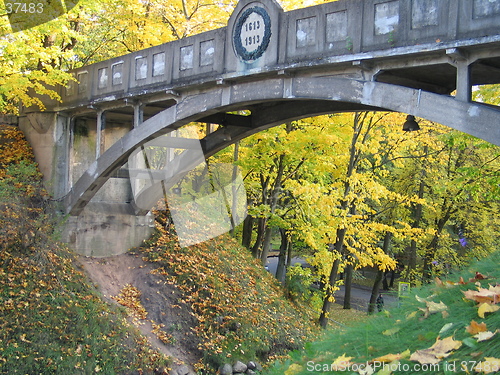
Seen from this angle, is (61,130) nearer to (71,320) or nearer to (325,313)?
(71,320)

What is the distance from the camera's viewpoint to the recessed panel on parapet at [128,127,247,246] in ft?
38.6

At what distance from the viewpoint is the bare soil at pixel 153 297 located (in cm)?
1112

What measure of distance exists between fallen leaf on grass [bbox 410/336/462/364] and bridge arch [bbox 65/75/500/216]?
3.00m

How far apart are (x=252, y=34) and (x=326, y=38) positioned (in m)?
1.59

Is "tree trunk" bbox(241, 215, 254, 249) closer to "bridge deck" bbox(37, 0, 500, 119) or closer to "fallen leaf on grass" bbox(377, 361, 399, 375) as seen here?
"bridge deck" bbox(37, 0, 500, 119)

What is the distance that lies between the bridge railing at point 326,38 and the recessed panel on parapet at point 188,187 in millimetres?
1542

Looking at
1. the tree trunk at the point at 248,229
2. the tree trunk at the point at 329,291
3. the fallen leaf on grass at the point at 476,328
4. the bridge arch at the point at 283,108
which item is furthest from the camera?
the tree trunk at the point at 248,229

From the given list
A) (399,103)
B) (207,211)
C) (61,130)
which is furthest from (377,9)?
(207,211)

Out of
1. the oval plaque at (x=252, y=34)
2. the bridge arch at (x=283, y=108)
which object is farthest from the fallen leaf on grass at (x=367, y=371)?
the oval plaque at (x=252, y=34)

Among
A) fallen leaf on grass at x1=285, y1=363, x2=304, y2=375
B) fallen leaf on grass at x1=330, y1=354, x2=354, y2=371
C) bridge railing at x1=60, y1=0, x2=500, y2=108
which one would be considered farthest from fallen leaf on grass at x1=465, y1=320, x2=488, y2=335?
bridge railing at x1=60, y1=0, x2=500, y2=108

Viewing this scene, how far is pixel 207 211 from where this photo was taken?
1642 cm

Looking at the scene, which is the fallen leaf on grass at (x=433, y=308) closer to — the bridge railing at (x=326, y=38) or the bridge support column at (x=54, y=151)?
the bridge railing at (x=326, y=38)

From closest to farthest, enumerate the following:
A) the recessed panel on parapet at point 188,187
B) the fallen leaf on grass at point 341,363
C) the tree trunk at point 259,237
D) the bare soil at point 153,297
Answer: the fallen leaf on grass at point 341,363, the bare soil at point 153,297, the recessed panel on parapet at point 188,187, the tree trunk at point 259,237

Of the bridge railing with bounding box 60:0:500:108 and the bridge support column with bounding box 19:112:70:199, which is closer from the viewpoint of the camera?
the bridge railing with bounding box 60:0:500:108
